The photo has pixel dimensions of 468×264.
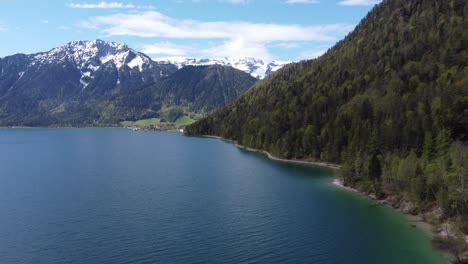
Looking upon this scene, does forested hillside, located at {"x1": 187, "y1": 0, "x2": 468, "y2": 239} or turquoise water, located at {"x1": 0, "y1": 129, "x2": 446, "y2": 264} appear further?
forested hillside, located at {"x1": 187, "y1": 0, "x2": 468, "y2": 239}

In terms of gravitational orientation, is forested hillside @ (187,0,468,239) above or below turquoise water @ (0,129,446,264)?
above

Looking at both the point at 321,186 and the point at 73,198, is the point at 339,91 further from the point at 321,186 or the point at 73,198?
the point at 73,198

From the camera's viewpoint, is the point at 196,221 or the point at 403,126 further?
the point at 403,126

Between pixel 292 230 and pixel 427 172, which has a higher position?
pixel 427 172

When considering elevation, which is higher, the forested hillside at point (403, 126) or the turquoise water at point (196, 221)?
the forested hillside at point (403, 126)

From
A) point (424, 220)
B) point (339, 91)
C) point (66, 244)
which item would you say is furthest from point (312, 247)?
point (339, 91)

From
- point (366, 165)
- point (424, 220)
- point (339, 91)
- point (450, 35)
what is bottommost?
point (424, 220)

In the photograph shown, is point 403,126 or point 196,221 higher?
point 403,126

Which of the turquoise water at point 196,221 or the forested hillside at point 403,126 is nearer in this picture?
the turquoise water at point 196,221
